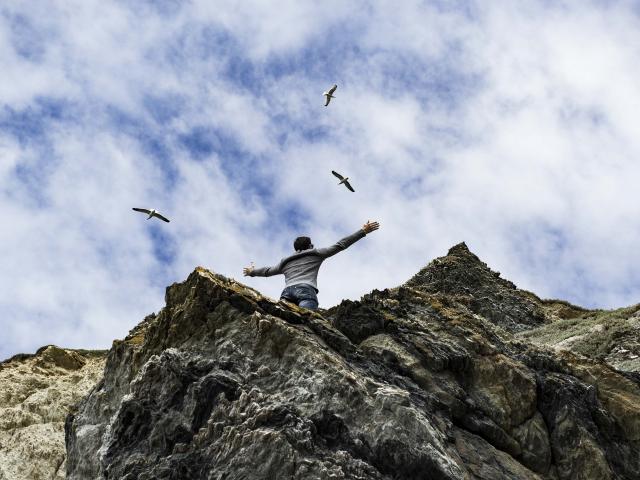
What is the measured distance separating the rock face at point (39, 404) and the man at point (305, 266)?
22.2 feet

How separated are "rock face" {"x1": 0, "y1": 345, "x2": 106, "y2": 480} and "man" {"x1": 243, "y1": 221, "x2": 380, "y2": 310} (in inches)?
267

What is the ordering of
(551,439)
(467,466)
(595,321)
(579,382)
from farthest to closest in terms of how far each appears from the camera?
(595,321) → (579,382) → (551,439) → (467,466)

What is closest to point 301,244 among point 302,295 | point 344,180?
point 302,295

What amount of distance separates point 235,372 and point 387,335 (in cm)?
347

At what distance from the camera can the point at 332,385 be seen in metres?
12.1

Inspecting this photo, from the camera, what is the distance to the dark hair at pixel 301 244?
16656mm

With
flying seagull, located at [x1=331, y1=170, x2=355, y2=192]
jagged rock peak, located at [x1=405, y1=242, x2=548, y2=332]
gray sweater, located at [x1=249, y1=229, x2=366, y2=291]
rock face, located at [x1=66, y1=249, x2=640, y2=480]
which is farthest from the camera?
jagged rock peak, located at [x1=405, y1=242, x2=548, y2=332]

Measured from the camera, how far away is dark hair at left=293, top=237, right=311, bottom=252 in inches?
656

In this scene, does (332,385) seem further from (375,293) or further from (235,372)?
(375,293)

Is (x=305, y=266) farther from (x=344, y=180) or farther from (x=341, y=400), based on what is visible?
(x=344, y=180)

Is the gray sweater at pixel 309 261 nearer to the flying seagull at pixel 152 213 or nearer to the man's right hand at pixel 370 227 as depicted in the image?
the man's right hand at pixel 370 227

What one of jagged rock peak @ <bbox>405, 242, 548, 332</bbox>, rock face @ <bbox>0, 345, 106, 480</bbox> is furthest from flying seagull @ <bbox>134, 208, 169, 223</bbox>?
jagged rock peak @ <bbox>405, 242, 548, 332</bbox>

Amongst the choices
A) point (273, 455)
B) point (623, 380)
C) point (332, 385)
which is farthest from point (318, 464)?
point (623, 380)

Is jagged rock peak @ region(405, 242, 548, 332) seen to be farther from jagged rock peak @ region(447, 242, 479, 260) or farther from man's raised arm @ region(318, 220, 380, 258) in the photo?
man's raised arm @ region(318, 220, 380, 258)
